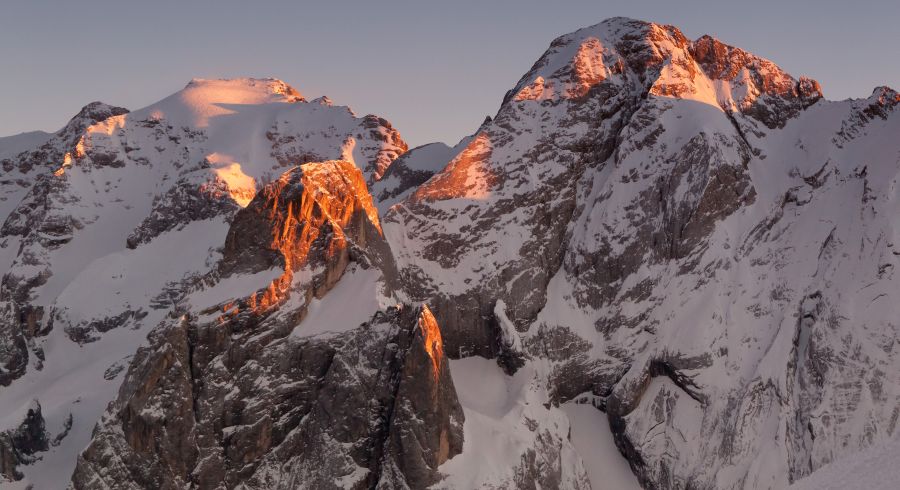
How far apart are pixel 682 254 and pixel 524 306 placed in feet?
53.0

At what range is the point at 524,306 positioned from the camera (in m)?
90.9

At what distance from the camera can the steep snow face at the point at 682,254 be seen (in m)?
82.1

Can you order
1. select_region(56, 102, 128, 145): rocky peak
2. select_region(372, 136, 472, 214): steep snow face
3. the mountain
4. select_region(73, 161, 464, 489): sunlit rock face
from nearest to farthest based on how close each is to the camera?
select_region(73, 161, 464, 489): sunlit rock face → the mountain → select_region(372, 136, 472, 214): steep snow face → select_region(56, 102, 128, 145): rocky peak

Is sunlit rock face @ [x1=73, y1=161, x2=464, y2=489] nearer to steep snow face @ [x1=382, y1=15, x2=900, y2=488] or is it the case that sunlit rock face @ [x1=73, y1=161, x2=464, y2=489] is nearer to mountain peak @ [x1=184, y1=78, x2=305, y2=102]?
steep snow face @ [x1=382, y1=15, x2=900, y2=488]

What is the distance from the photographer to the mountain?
7481cm

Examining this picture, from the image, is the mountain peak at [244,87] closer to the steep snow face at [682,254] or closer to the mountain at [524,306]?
the mountain at [524,306]

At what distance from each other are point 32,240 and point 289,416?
60.1m

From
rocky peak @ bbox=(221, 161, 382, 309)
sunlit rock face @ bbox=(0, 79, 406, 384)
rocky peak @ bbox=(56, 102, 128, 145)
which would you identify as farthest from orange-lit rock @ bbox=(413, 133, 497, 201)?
rocky peak @ bbox=(56, 102, 128, 145)

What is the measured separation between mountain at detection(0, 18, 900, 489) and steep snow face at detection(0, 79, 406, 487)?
Answer: 1.61ft

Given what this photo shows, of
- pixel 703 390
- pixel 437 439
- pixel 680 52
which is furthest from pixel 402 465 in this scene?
pixel 680 52

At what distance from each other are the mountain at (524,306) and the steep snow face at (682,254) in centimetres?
23

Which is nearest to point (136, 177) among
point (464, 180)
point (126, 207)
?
point (126, 207)

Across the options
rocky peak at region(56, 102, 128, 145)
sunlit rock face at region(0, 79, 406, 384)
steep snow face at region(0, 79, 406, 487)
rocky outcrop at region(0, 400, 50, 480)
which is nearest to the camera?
rocky outcrop at region(0, 400, 50, 480)

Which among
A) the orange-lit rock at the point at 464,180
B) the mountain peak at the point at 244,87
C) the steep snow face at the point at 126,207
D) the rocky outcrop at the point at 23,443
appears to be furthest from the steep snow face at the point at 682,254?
the mountain peak at the point at 244,87
